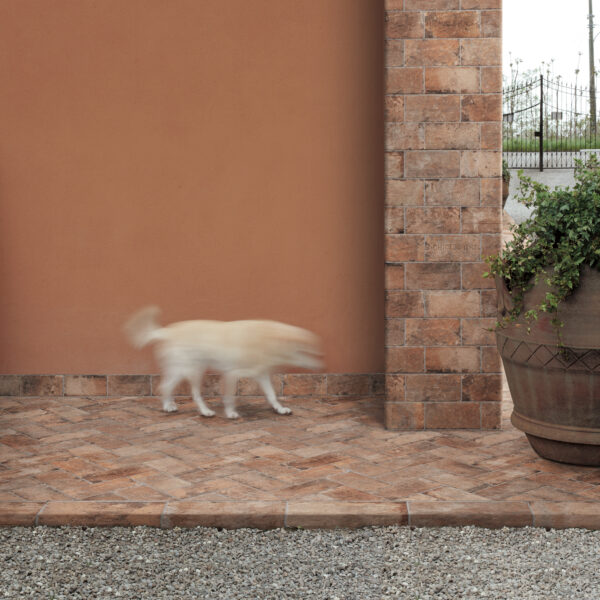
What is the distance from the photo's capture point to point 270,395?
530cm

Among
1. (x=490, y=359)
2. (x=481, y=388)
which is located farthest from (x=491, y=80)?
(x=481, y=388)

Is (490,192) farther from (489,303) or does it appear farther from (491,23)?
(491,23)

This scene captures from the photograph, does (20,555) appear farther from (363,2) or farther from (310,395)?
(363,2)

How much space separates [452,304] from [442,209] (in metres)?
0.51

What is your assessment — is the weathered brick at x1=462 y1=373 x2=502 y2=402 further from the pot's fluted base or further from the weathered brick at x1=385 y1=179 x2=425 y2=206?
the weathered brick at x1=385 y1=179 x2=425 y2=206

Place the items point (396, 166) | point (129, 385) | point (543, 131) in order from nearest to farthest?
point (396, 166)
point (129, 385)
point (543, 131)

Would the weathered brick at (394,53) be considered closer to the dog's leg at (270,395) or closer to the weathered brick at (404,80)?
the weathered brick at (404,80)

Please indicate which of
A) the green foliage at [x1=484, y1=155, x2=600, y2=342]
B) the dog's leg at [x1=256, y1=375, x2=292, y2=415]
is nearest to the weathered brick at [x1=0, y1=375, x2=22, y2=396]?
the dog's leg at [x1=256, y1=375, x2=292, y2=415]

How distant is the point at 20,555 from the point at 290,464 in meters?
1.39

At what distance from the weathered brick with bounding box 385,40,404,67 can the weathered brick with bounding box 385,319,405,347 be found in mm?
1363

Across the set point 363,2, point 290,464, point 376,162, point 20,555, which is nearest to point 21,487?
point 20,555

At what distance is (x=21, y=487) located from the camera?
400 cm

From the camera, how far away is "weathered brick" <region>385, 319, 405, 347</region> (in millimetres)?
A: 4934

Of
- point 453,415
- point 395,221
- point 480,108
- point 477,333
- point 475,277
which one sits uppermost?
point 480,108
